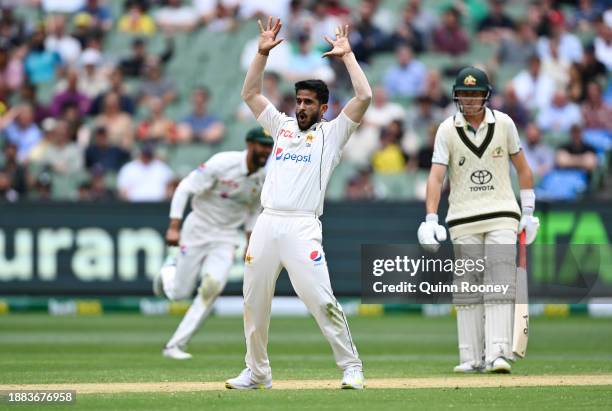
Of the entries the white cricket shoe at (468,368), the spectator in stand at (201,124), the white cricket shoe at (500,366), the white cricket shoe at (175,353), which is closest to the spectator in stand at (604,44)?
the spectator in stand at (201,124)

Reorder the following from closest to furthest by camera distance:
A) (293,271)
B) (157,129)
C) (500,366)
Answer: (293,271), (500,366), (157,129)

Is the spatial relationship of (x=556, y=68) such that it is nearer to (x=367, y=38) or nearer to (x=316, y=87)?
(x=367, y=38)

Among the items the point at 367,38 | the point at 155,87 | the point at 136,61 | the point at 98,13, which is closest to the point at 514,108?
the point at 367,38

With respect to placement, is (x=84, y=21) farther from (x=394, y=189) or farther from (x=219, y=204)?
(x=219, y=204)

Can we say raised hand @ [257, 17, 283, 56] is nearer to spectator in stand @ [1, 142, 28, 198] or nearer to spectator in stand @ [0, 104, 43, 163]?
spectator in stand @ [1, 142, 28, 198]

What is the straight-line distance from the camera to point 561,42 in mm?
22156

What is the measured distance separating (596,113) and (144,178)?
21.6 feet

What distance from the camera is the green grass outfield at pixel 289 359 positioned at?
8703mm

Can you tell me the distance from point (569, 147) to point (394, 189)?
2511mm

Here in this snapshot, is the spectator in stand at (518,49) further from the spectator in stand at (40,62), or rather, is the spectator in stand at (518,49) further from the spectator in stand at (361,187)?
the spectator in stand at (40,62)

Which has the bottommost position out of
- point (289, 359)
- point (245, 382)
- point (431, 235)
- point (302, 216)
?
point (289, 359)

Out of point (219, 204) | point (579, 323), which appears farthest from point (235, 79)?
point (219, 204)

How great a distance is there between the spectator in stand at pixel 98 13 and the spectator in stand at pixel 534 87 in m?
6.66

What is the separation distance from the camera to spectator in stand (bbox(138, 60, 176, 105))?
21797 millimetres
